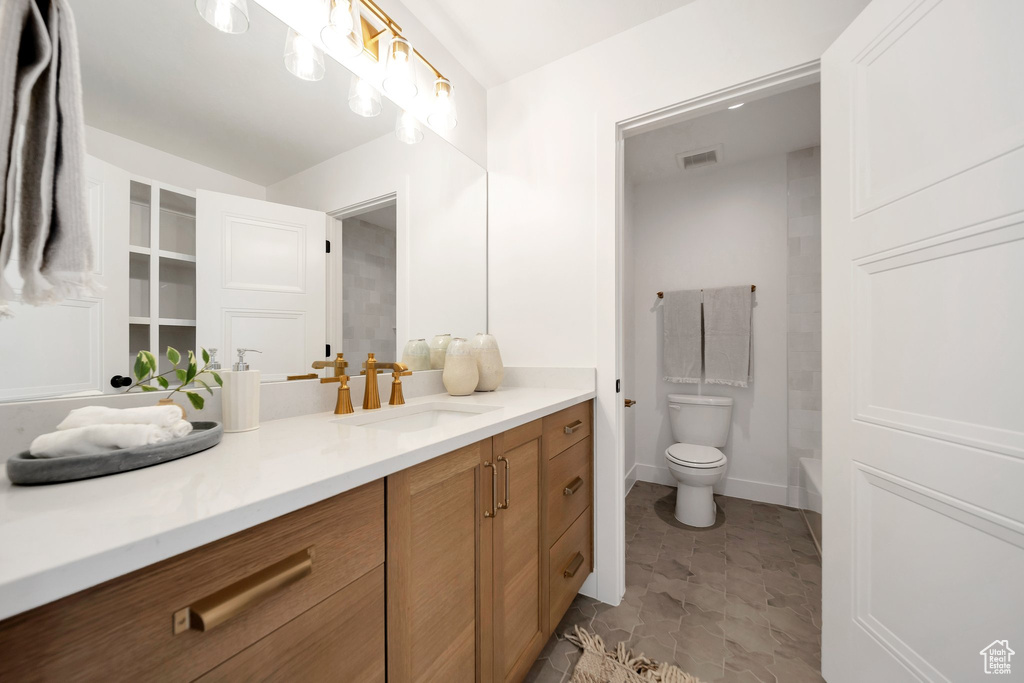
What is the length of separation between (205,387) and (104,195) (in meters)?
0.43

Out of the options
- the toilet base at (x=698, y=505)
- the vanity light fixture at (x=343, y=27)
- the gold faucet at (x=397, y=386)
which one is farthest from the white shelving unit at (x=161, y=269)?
the toilet base at (x=698, y=505)

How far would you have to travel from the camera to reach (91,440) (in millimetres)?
584

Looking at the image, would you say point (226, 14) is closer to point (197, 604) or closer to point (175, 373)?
point (175, 373)

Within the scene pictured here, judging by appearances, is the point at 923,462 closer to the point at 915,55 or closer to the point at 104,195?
the point at 915,55

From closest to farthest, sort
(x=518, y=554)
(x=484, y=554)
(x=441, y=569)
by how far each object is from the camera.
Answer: (x=441, y=569) < (x=484, y=554) < (x=518, y=554)

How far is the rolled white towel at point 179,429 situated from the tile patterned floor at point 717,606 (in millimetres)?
1231

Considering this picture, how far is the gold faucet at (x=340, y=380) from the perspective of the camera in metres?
1.15

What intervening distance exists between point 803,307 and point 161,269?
3180 millimetres

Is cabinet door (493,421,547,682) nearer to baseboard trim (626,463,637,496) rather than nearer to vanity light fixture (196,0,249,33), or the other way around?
vanity light fixture (196,0,249,33)

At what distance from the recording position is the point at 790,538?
214 centimetres

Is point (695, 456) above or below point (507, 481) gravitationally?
below

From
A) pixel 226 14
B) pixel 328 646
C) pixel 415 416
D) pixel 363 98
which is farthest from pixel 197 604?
pixel 363 98

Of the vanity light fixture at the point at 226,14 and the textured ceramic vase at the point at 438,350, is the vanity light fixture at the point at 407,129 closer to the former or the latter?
the vanity light fixture at the point at 226,14

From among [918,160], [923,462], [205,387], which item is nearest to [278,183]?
[205,387]
